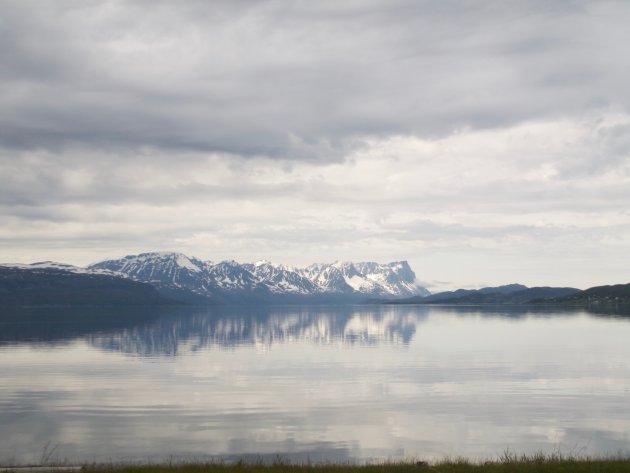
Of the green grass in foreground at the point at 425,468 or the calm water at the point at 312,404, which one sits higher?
the green grass in foreground at the point at 425,468

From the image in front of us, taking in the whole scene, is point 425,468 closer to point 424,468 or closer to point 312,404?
point 424,468

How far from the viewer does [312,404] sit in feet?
178

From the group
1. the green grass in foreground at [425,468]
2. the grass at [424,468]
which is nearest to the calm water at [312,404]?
the green grass in foreground at [425,468]

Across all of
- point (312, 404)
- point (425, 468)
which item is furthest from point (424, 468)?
point (312, 404)

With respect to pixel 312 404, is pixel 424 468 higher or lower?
higher

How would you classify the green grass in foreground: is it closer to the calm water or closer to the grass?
the grass

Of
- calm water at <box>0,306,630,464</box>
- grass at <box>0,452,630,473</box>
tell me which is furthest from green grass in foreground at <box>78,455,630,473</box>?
calm water at <box>0,306,630,464</box>

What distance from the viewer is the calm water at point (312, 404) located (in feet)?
131

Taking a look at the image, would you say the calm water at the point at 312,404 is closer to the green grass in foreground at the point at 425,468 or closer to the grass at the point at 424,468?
the green grass in foreground at the point at 425,468

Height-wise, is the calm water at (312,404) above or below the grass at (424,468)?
below

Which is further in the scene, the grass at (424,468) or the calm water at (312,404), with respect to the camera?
the calm water at (312,404)

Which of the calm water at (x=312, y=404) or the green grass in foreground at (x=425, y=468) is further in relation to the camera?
the calm water at (x=312, y=404)

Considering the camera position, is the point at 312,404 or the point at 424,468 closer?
the point at 424,468

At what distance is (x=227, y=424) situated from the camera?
4662 centimetres
